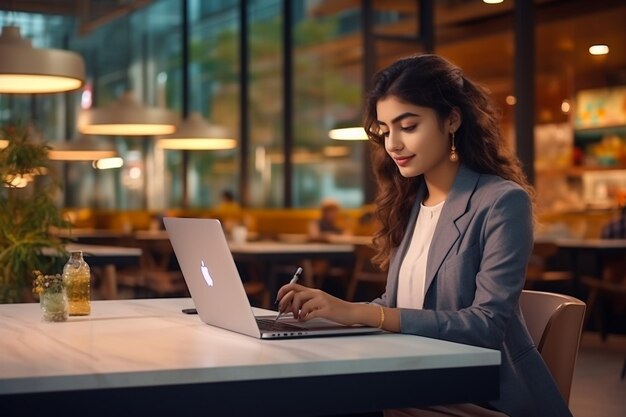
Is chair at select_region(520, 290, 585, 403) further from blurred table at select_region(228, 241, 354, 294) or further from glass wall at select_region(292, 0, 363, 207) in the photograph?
glass wall at select_region(292, 0, 363, 207)

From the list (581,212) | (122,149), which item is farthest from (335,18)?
(122,149)

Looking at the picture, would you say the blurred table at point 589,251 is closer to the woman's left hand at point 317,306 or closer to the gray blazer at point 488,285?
the gray blazer at point 488,285

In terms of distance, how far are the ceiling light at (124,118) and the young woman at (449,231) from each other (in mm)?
6652

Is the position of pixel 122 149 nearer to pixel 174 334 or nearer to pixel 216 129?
pixel 216 129

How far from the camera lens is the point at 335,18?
14133 mm

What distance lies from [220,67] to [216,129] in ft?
16.3

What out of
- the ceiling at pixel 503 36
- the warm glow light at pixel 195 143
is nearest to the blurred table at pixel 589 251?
the ceiling at pixel 503 36

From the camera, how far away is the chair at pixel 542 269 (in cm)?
884

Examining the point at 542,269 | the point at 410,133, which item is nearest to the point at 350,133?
the point at 542,269

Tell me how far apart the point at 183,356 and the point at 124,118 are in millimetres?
7648

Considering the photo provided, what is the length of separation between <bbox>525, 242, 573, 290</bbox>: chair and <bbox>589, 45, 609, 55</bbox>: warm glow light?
2.62 m

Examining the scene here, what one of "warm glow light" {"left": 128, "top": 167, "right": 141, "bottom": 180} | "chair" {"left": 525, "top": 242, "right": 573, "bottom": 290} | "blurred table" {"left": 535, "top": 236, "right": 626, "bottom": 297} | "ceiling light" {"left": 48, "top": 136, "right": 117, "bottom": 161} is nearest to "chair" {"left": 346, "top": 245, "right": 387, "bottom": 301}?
"chair" {"left": 525, "top": 242, "right": 573, "bottom": 290}

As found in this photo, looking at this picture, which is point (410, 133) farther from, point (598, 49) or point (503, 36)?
point (503, 36)

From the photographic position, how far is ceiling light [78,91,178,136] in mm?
9484
